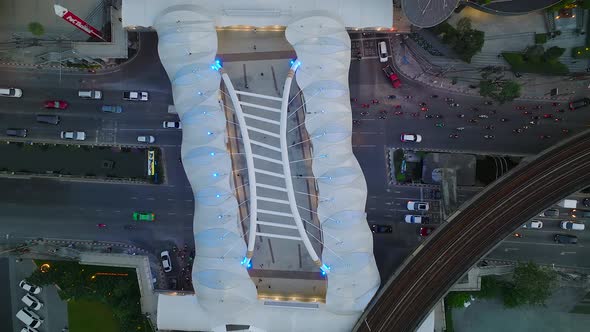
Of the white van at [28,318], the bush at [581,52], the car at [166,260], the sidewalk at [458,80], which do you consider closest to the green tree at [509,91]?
the sidewalk at [458,80]

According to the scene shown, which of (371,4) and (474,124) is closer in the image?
(371,4)

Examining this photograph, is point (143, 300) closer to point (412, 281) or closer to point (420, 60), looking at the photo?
point (412, 281)

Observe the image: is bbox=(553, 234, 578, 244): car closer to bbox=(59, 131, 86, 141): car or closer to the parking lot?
bbox=(59, 131, 86, 141): car

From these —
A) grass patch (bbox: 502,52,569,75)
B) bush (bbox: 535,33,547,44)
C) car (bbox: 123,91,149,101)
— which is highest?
bush (bbox: 535,33,547,44)

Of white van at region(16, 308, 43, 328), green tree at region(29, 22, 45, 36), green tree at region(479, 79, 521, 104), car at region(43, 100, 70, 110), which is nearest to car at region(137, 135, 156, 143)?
car at region(43, 100, 70, 110)

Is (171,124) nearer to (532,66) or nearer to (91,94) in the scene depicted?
(91,94)

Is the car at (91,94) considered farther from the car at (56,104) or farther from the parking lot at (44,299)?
the parking lot at (44,299)

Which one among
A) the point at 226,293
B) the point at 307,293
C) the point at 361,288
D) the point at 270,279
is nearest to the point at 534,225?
the point at 361,288

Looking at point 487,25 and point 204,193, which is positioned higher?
point 487,25
